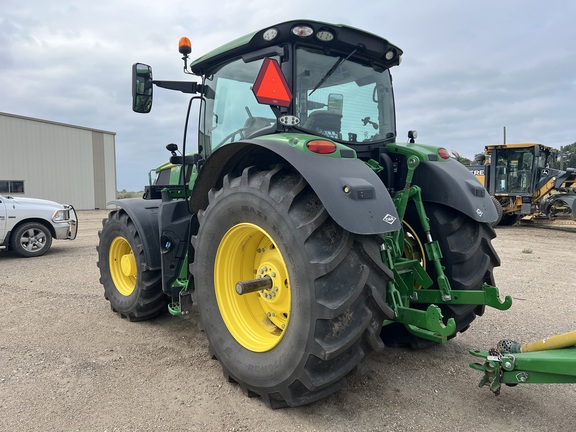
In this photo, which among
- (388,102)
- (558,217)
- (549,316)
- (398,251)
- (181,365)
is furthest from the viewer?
(558,217)

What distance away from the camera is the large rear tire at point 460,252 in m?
3.04

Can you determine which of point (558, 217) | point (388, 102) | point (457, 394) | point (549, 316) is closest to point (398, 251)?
point (457, 394)

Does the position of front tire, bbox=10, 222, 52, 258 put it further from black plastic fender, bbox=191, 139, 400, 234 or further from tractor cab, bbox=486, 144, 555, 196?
tractor cab, bbox=486, 144, 555, 196

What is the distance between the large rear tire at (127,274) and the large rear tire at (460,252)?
2.38 meters

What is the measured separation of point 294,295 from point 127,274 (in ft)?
7.98

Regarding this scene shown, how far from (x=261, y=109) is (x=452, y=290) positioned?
1.90m

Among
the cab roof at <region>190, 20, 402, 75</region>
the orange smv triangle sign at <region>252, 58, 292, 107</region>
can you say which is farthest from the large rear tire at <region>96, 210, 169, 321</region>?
the orange smv triangle sign at <region>252, 58, 292, 107</region>

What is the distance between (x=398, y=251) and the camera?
113 inches

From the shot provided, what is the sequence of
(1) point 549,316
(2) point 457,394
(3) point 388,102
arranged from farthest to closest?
(1) point 549,316 < (3) point 388,102 < (2) point 457,394

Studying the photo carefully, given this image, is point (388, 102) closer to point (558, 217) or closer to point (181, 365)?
point (181, 365)

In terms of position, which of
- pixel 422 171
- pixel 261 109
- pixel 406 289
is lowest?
pixel 406 289

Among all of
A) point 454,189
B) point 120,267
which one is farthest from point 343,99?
point 120,267

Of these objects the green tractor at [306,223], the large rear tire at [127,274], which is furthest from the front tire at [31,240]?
the green tractor at [306,223]

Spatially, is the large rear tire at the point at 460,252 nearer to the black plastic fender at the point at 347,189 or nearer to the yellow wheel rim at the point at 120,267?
the black plastic fender at the point at 347,189
